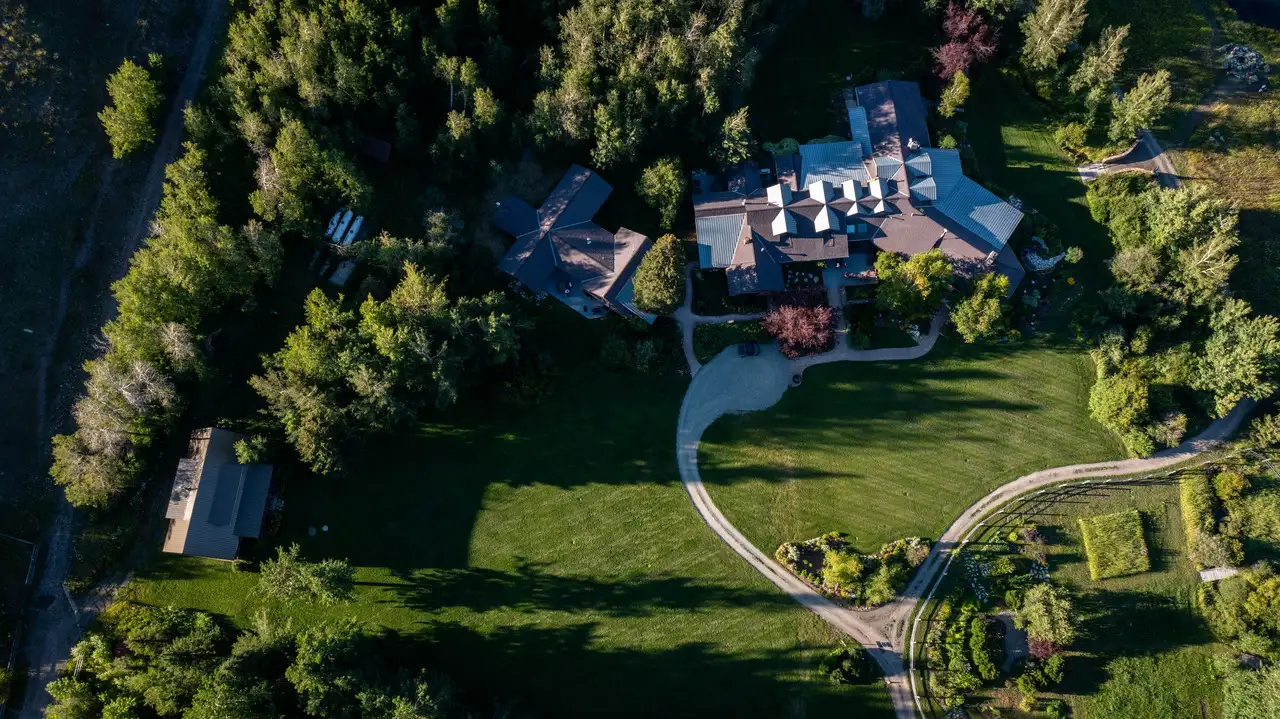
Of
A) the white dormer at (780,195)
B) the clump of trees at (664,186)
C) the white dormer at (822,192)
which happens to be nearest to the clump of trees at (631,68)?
the clump of trees at (664,186)

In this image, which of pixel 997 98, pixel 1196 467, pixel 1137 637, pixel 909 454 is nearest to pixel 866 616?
pixel 909 454

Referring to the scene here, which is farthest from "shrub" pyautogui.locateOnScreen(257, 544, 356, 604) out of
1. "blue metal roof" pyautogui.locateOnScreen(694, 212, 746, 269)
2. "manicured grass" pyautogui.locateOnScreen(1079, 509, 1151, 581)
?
"manicured grass" pyautogui.locateOnScreen(1079, 509, 1151, 581)

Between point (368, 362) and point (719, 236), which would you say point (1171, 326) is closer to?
point (719, 236)

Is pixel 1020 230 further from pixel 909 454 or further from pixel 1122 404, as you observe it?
pixel 909 454

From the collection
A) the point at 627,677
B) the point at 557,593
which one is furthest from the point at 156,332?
the point at 627,677

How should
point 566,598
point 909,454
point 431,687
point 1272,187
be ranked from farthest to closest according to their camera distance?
1. point 1272,187
2. point 909,454
3. point 566,598
4. point 431,687

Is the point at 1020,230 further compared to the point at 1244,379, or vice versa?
the point at 1020,230
